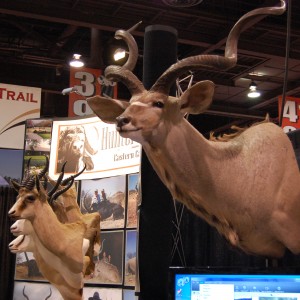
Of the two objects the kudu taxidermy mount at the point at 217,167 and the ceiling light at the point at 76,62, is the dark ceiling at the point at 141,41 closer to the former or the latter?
the ceiling light at the point at 76,62

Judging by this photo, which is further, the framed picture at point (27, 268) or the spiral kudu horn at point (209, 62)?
the framed picture at point (27, 268)

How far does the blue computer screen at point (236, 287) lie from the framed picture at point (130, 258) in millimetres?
2399

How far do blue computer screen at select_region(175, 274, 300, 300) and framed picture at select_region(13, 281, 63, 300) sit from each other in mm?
3171

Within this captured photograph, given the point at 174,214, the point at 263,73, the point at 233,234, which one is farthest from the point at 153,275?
the point at 263,73

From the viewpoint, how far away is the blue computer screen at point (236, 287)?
1.36 m

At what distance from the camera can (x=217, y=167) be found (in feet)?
4.68

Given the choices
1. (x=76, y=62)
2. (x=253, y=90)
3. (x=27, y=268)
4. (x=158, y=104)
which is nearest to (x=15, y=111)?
(x=76, y=62)

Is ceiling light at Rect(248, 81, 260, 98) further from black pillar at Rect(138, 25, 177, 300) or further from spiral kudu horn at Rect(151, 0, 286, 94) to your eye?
spiral kudu horn at Rect(151, 0, 286, 94)

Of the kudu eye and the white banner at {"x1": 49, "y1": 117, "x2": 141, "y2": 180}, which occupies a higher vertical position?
the white banner at {"x1": 49, "y1": 117, "x2": 141, "y2": 180}

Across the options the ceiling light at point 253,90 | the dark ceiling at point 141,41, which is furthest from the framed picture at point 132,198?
the ceiling light at point 253,90

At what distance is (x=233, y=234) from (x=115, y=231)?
112 inches

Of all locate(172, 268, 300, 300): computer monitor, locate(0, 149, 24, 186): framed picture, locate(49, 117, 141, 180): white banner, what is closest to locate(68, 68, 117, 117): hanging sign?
locate(0, 149, 24, 186): framed picture

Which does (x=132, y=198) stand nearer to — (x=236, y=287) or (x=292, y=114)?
(x=236, y=287)

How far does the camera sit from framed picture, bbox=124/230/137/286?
399 cm
